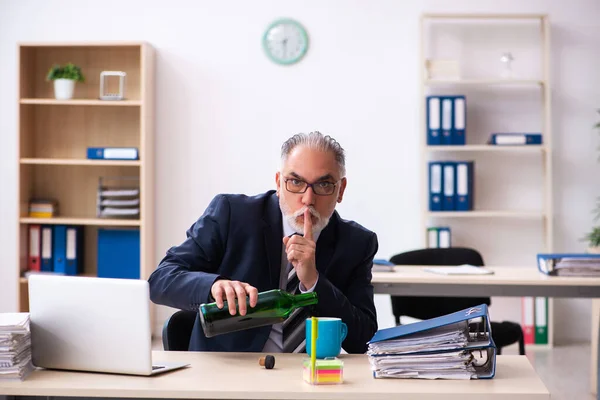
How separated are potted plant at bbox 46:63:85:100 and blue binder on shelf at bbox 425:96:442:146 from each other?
2.34 metres

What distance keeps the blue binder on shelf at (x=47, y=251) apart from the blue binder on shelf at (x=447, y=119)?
2720mm

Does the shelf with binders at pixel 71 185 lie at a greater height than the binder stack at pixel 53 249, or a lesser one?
greater

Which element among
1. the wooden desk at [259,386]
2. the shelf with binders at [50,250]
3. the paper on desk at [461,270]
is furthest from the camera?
the shelf with binders at [50,250]

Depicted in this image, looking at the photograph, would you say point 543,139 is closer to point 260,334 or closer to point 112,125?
point 112,125

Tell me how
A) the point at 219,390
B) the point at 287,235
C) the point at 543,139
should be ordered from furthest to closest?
the point at 543,139 < the point at 287,235 < the point at 219,390

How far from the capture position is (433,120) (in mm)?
5367

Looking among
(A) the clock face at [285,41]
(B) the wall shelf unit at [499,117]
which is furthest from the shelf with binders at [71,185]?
(B) the wall shelf unit at [499,117]

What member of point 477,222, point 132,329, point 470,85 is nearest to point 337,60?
point 470,85

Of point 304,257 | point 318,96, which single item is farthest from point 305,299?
point 318,96

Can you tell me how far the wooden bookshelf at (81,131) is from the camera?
18.5 ft

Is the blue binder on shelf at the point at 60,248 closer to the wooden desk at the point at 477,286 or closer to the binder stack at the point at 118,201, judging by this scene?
the binder stack at the point at 118,201

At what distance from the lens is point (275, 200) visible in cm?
251

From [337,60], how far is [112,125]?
163cm

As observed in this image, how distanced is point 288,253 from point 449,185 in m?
3.37
